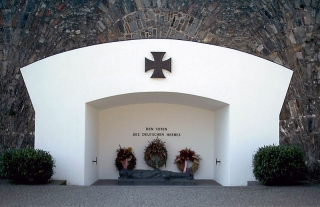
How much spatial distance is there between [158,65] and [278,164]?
3.97 metres

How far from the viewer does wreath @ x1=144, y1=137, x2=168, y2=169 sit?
1378cm

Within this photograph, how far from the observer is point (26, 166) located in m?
11.0

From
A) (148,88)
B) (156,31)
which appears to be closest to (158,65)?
(148,88)

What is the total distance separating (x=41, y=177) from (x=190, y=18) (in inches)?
224

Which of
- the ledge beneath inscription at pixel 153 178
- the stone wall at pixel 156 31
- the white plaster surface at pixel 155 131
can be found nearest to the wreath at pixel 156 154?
the white plaster surface at pixel 155 131

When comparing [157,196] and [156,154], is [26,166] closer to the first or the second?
[157,196]

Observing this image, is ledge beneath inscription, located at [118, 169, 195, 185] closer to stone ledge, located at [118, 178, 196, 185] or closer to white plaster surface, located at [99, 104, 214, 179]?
stone ledge, located at [118, 178, 196, 185]

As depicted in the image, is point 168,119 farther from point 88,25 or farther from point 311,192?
point 311,192

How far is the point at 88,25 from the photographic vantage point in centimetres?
1251

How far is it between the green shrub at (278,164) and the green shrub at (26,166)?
5.15m

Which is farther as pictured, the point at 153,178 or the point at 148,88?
the point at 153,178

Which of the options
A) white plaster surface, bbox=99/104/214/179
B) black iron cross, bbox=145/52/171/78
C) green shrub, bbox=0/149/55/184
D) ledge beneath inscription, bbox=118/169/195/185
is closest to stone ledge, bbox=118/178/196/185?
ledge beneath inscription, bbox=118/169/195/185

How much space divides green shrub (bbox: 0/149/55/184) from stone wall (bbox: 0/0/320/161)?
107 centimetres

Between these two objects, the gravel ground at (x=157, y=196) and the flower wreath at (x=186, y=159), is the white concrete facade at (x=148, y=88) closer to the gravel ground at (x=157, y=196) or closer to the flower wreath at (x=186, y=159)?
the gravel ground at (x=157, y=196)
